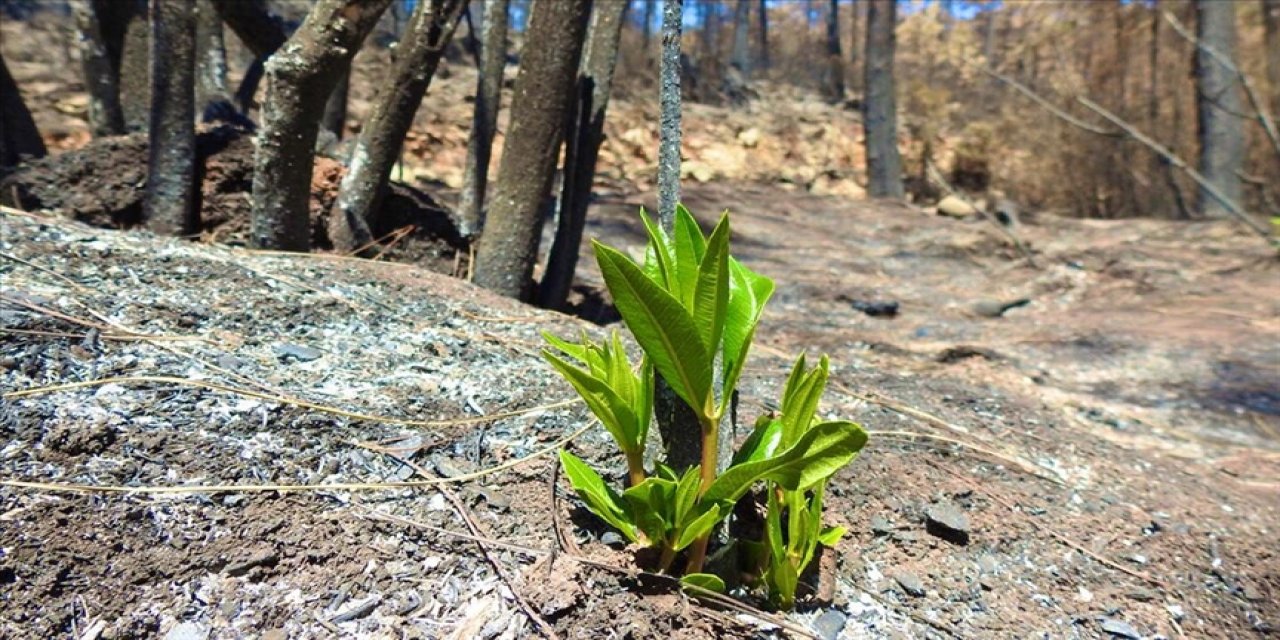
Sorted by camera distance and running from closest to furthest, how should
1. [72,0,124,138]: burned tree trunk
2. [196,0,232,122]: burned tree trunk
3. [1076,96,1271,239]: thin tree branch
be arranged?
[1076,96,1271,239]: thin tree branch < [72,0,124,138]: burned tree trunk < [196,0,232,122]: burned tree trunk

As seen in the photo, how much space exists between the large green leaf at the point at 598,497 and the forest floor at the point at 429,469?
0.23 ft

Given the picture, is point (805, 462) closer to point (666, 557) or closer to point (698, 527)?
point (698, 527)

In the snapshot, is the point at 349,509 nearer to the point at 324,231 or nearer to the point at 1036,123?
the point at 324,231

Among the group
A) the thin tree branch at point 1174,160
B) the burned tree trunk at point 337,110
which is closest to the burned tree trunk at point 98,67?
the burned tree trunk at point 337,110

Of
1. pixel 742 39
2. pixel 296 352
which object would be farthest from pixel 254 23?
pixel 742 39

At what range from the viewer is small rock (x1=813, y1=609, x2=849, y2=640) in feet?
4.85

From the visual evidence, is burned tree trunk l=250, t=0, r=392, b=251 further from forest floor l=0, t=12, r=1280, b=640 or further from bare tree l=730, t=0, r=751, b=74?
bare tree l=730, t=0, r=751, b=74

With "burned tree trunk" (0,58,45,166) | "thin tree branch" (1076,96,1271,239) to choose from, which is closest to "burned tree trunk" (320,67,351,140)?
"burned tree trunk" (0,58,45,166)

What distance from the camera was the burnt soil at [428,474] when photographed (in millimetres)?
1375

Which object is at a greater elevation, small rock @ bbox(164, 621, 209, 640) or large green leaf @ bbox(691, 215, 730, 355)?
large green leaf @ bbox(691, 215, 730, 355)

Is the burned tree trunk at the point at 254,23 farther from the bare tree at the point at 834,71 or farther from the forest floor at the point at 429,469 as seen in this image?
the bare tree at the point at 834,71

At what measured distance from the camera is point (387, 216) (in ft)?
13.3

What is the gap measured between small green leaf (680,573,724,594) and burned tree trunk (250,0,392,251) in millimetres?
2451

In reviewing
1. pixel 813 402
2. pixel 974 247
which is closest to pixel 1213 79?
pixel 974 247
